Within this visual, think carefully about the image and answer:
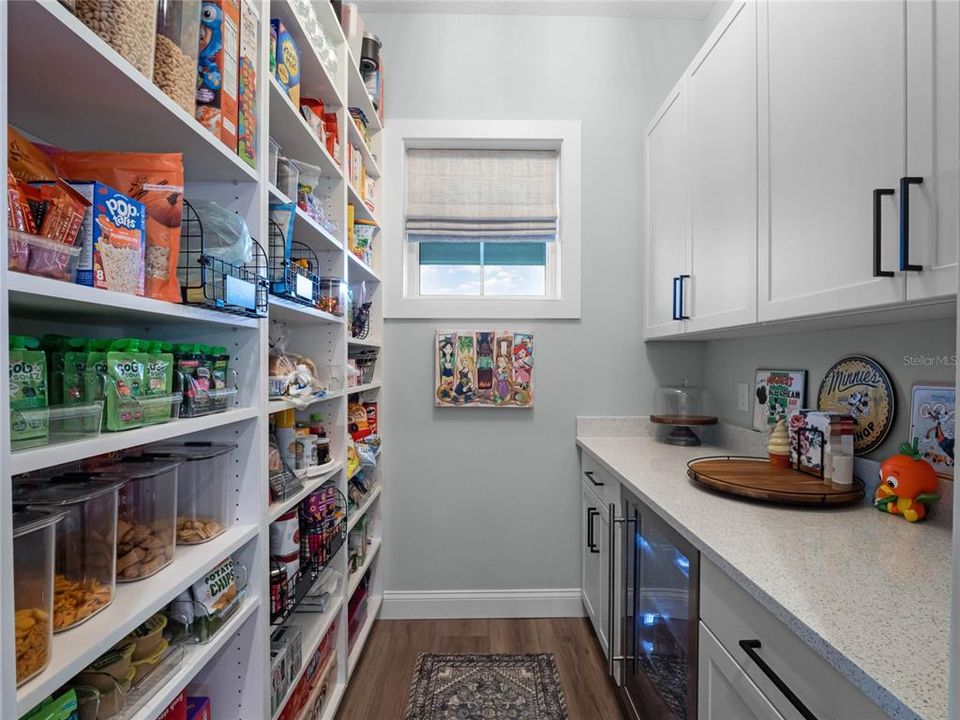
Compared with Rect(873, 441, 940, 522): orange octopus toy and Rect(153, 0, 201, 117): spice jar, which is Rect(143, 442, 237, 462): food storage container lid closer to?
Rect(153, 0, 201, 117): spice jar

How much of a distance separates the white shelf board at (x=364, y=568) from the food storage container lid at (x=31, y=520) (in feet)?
4.25

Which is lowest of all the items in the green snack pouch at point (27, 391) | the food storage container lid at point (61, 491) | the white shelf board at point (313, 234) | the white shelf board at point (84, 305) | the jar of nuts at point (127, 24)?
the food storage container lid at point (61, 491)

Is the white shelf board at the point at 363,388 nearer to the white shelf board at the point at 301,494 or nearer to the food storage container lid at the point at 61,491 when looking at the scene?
the white shelf board at the point at 301,494

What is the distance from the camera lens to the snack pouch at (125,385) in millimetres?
668

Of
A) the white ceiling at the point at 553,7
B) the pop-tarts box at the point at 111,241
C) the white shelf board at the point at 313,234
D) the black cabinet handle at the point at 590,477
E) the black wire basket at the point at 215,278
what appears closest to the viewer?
the pop-tarts box at the point at 111,241

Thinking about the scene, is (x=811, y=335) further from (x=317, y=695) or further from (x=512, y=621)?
(x=317, y=695)

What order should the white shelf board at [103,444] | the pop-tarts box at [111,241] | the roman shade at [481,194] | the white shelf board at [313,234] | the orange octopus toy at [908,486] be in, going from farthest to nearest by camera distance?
the roman shade at [481,194] < the white shelf board at [313,234] < the orange octopus toy at [908,486] < the pop-tarts box at [111,241] < the white shelf board at [103,444]

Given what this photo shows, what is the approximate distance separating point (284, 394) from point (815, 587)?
1207mm

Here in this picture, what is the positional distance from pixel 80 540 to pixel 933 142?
61.7 inches

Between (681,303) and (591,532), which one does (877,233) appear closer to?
(681,303)

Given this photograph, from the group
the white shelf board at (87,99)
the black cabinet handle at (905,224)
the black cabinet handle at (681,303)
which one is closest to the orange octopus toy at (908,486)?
the black cabinet handle at (905,224)

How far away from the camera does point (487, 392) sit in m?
2.26

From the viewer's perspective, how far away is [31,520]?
58cm

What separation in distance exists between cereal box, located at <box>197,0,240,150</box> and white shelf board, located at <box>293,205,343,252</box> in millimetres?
346
